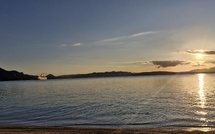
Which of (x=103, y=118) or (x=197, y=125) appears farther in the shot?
(x=103, y=118)

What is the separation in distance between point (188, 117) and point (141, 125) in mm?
9278

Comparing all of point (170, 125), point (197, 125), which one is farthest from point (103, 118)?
point (197, 125)

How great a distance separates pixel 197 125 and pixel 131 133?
11.3 m

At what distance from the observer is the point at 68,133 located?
2642 centimetres

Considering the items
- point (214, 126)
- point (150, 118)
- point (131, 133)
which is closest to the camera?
point (131, 133)

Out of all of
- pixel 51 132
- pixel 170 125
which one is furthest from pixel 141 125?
pixel 51 132

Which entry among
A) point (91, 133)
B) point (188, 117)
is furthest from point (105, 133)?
point (188, 117)

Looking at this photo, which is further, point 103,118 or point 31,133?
point 103,118

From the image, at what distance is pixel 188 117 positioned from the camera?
38875mm

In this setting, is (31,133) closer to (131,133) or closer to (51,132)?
(51,132)

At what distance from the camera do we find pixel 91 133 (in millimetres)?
26078

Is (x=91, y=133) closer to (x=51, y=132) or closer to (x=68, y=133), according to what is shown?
(x=68, y=133)

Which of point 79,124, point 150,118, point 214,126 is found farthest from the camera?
point 150,118

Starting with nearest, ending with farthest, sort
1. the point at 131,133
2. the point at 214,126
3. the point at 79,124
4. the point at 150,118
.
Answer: the point at 131,133 → the point at 214,126 → the point at 79,124 → the point at 150,118
